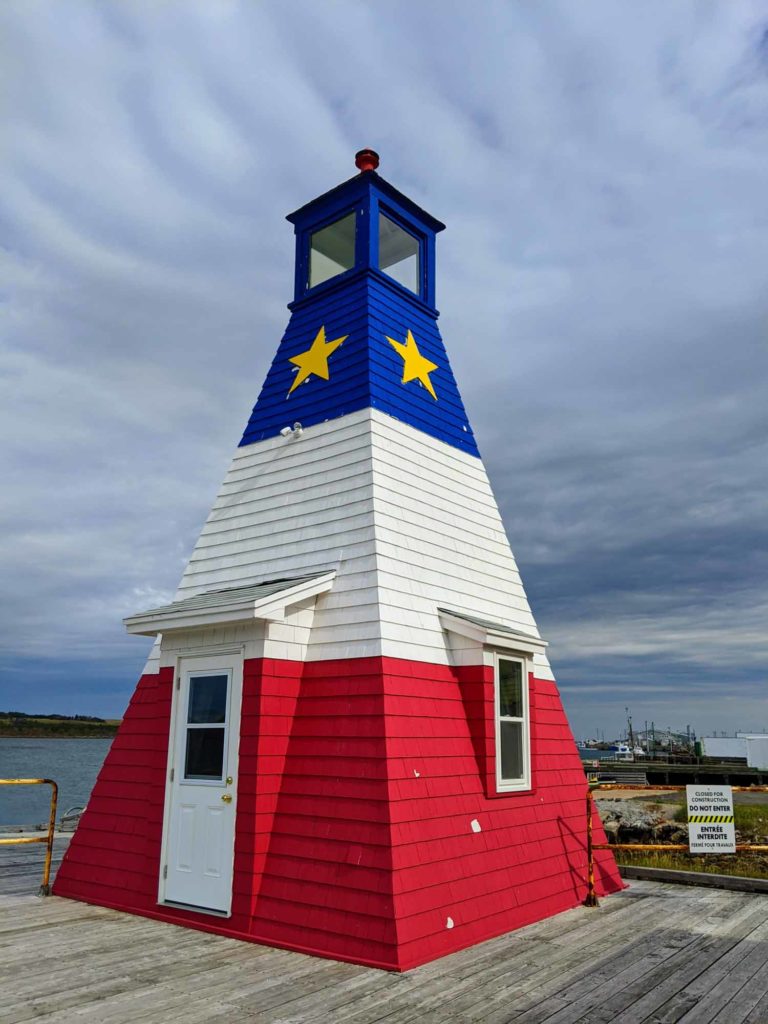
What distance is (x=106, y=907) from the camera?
757 cm

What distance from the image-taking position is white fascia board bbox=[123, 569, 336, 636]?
6.86 metres

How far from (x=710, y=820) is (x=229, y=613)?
5.99 meters

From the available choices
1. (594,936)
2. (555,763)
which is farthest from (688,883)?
(594,936)

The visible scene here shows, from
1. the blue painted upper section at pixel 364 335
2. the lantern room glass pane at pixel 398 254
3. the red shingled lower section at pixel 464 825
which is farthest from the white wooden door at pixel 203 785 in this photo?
the lantern room glass pane at pixel 398 254

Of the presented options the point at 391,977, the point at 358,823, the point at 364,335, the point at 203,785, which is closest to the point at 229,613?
the point at 203,785

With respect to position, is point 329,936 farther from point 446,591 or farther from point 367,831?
point 446,591

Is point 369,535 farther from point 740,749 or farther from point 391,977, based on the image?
point 740,749

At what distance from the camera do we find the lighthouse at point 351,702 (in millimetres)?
6453

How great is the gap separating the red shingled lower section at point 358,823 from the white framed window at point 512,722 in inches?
6.3

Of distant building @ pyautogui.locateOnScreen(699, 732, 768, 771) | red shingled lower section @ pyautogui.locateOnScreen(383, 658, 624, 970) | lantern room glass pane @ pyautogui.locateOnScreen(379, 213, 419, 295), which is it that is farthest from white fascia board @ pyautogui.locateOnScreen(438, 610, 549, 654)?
distant building @ pyautogui.locateOnScreen(699, 732, 768, 771)

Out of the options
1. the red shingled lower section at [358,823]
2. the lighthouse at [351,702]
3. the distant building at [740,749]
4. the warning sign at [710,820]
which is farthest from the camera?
the distant building at [740,749]

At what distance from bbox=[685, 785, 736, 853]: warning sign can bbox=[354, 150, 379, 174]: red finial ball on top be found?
8.63m

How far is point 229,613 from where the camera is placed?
23.0 feet

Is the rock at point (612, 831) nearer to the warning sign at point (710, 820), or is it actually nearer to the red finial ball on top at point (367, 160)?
the warning sign at point (710, 820)
